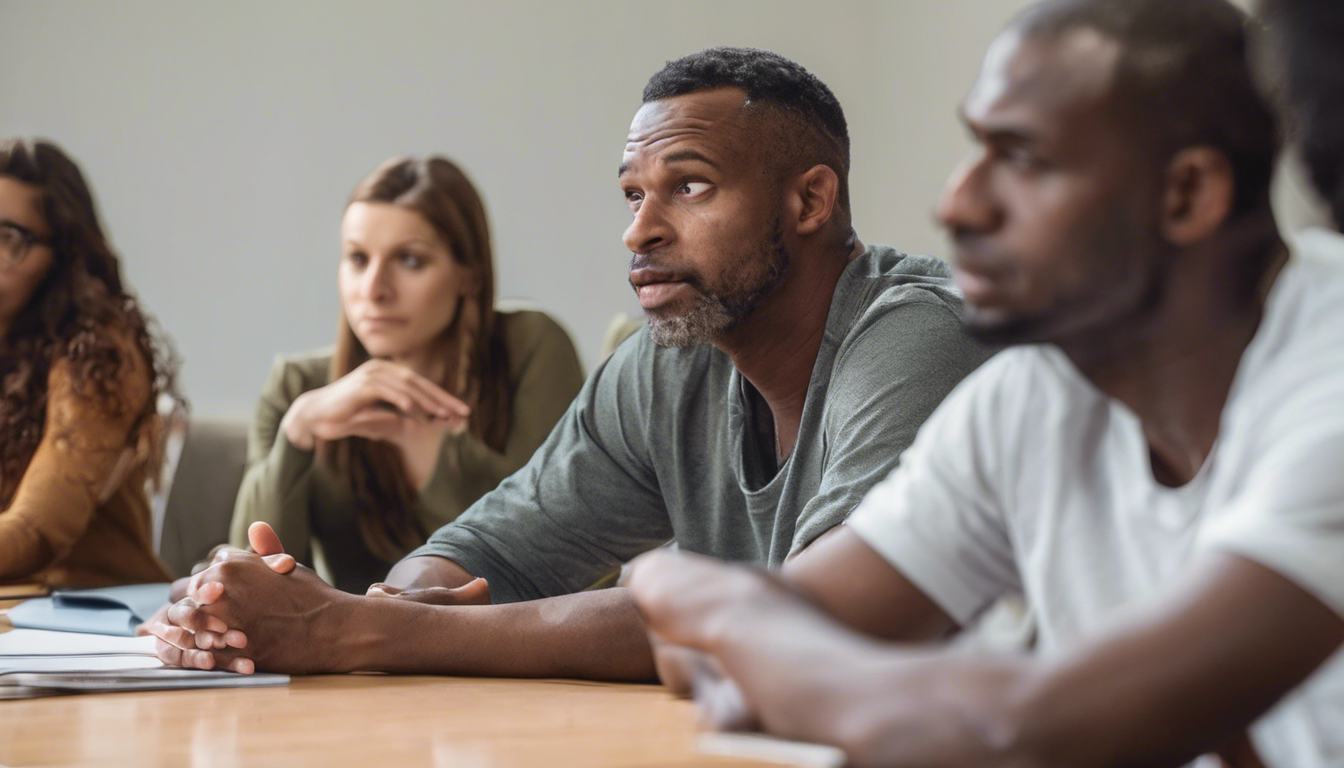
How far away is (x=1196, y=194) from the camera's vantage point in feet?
2.25

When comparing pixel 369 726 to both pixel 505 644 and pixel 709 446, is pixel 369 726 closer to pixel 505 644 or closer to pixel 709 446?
pixel 505 644

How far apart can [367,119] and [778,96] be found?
7.30 feet

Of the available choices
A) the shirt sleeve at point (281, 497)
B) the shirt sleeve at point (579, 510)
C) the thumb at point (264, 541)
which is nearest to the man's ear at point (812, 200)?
the shirt sleeve at point (579, 510)

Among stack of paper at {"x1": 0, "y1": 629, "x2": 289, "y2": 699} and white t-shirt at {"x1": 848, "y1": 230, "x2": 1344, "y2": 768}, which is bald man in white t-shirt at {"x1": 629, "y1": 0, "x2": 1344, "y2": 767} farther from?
stack of paper at {"x1": 0, "y1": 629, "x2": 289, "y2": 699}

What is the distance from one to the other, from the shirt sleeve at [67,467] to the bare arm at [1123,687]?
186 centimetres

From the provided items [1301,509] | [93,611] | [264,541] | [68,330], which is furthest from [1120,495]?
[68,330]

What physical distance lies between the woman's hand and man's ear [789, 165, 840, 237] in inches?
29.9

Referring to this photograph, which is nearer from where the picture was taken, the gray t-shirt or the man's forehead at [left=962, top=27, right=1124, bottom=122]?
the man's forehead at [left=962, top=27, right=1124, bottom=122]

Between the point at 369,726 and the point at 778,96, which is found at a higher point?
the point at 778,96

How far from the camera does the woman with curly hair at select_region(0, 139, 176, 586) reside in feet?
7.34

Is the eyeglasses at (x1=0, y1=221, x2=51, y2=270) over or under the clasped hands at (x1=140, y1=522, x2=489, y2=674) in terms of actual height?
over

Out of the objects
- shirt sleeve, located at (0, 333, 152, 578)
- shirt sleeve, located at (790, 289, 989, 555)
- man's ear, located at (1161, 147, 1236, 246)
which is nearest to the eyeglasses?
shirt sleeve, located at (0, 333, 152, 578)

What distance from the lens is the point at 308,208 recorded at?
3521 mm

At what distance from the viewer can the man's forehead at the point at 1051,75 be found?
2.26ft
